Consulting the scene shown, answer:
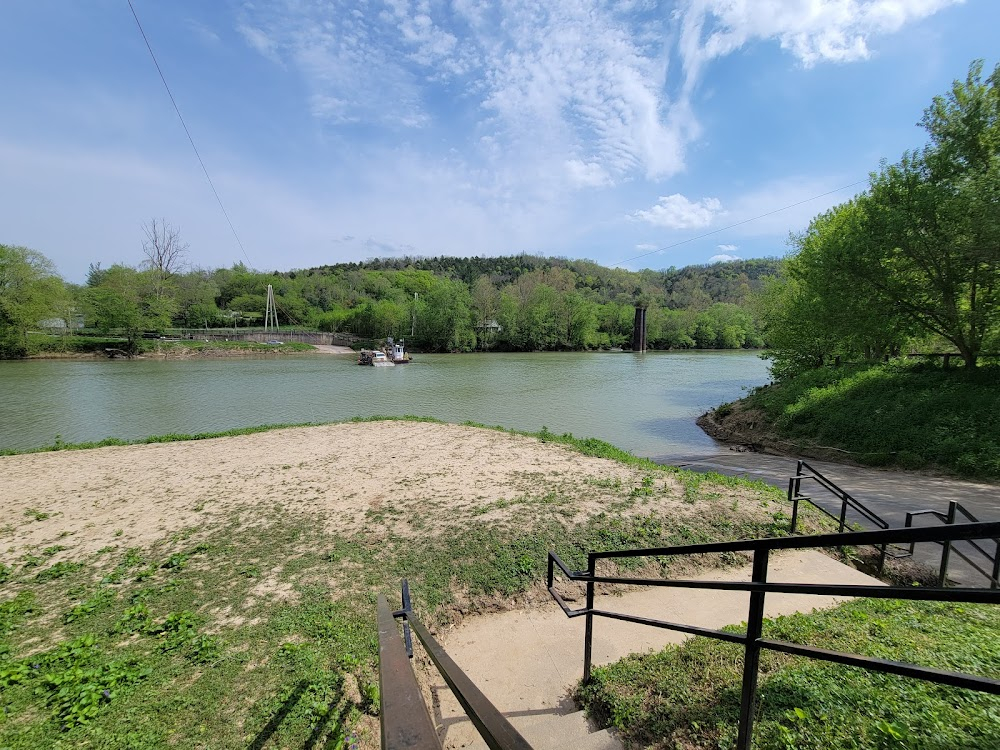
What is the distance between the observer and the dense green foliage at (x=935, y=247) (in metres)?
12.2

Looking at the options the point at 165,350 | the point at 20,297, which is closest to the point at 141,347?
the point at 165,350

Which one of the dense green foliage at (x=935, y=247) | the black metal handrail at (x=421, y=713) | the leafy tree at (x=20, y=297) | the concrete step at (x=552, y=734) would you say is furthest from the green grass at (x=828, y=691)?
the leafy tree at (x=20, y=297)

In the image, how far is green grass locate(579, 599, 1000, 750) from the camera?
211 cm

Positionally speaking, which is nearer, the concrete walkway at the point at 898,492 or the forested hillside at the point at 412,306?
the concrete walkway at the point at 898,492

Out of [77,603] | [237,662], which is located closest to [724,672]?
[237,662]

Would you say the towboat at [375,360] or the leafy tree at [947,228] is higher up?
the leafy tree at [947,228]

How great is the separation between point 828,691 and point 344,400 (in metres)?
25.3

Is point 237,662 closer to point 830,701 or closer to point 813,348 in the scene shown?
point 830,701

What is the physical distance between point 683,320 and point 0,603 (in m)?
98.2

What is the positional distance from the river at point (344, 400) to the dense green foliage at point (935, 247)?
293 inches

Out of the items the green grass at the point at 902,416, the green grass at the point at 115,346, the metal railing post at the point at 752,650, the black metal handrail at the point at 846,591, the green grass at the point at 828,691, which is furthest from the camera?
the green grass at the point at 115,346

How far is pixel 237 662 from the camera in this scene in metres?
3.94

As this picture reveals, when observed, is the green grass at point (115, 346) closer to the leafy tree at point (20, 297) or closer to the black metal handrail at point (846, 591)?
the leafy tree at point (20, 297)

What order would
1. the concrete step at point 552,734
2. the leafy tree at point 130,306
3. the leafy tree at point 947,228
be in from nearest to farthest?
the concrete step at point 552,734
the leafy tree at point 947,228
the leafy tree at point 130,306
